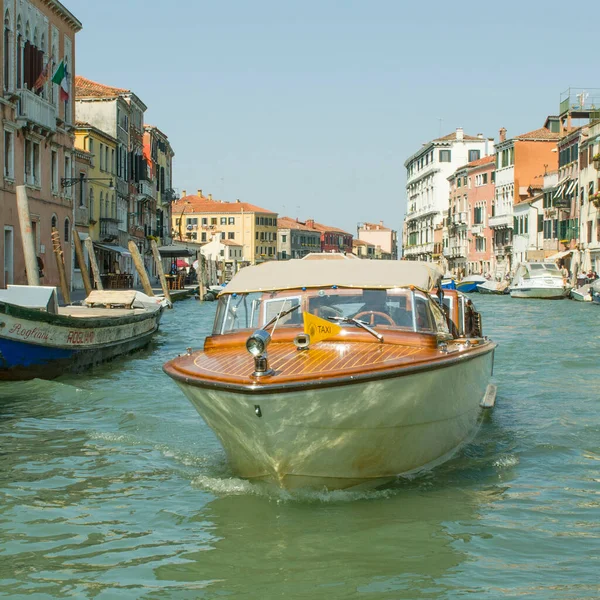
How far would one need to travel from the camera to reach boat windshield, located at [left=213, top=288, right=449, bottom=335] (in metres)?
8.16

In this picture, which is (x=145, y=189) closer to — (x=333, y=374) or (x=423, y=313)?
(x=423, y=313)

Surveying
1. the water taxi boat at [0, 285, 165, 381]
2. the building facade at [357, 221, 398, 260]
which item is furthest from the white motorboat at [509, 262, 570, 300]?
the building facade at [357, 221, 398, 260]

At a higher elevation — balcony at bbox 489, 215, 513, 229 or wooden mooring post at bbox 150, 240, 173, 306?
balcony at bbox 489, 215, 513, 229

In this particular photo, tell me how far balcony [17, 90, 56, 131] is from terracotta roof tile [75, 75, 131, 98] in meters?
19.1

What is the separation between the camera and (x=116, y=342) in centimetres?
1753

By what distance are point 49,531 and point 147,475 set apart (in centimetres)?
180

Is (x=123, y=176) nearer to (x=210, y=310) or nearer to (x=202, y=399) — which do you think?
(x=210, y=310)

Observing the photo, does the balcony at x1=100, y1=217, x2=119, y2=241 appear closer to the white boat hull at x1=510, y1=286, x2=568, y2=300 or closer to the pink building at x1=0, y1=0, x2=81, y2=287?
the pink building at x1=0, y1=0, x2=81, y2=287

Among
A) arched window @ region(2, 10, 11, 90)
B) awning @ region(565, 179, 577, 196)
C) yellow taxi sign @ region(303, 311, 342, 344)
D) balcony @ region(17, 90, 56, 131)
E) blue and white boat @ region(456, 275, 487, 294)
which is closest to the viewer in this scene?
yellow taxi sign @ region(303, 311, 342, 344)

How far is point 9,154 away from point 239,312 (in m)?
21.8

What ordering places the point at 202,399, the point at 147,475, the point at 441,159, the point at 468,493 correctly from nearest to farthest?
the point at 202,399 → the point at 468,493 → the point at 147,475 → the point at 441,159

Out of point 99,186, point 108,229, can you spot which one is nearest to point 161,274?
point 108,229

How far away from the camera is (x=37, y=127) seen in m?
30.4

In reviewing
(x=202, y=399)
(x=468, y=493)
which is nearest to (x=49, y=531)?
(x=202, y=399)
